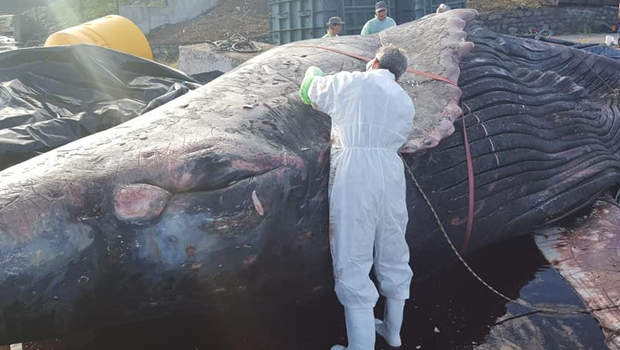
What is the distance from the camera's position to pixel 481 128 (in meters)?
4.49

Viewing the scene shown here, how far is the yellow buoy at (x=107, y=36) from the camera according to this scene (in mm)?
8406

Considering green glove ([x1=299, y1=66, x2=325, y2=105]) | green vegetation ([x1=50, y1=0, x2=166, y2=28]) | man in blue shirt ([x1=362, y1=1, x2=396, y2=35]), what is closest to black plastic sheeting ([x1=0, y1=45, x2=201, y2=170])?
green glove ([x1=299, y1=66, x2=325, y2=105])

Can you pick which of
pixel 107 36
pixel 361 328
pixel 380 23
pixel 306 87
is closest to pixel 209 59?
pixel 107 36

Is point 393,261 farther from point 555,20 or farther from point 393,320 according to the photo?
point 555,20

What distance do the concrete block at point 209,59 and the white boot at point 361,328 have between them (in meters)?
7.40

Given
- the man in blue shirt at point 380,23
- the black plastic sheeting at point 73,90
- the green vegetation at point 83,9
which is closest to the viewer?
the black plastic sheeting at point 73,90

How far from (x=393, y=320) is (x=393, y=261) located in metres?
0.42

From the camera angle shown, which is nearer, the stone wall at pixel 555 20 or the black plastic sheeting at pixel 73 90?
the black plastic sheeting at pixel 73 90

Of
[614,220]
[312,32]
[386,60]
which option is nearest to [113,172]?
[386,60]

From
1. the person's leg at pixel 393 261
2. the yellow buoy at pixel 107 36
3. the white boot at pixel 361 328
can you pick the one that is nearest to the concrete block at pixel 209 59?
the yellow buoy at pixel 107 36

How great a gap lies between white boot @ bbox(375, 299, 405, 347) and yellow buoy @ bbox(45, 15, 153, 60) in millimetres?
6568

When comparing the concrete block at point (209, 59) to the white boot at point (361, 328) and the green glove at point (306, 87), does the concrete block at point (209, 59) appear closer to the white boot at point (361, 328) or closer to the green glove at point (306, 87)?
the green glove at point (306, 87)

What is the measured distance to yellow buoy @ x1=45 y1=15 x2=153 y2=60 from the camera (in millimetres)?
8406

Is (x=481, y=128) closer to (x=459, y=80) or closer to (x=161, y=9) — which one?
(x=459, y=80)
